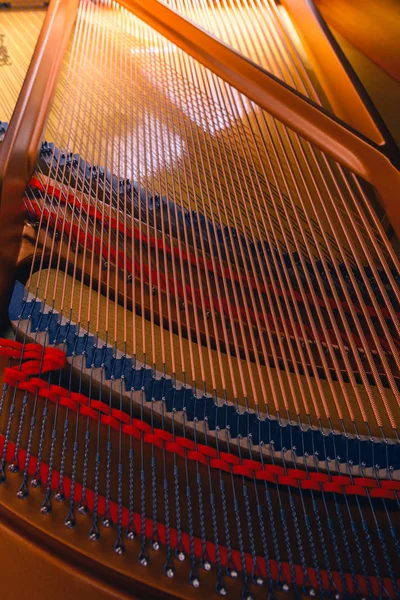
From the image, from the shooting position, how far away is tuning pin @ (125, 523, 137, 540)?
1.32 m

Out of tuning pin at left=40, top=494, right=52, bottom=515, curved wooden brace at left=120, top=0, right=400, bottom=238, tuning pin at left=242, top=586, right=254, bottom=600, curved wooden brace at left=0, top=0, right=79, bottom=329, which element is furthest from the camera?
curved wooden brace at left=0, top=0, right=79, bottom=329

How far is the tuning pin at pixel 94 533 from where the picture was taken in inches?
51.8

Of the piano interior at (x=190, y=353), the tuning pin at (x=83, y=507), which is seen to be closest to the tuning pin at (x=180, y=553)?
the piano interior at (x=190, y=353)

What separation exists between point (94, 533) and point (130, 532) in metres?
0.09

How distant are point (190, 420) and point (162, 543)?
Result: 0.36 m

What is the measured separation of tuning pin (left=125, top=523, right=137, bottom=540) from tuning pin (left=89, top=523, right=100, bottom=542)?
0.24 feet

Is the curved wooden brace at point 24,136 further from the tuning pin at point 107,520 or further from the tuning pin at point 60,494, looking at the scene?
the tuning pin at point 107,520

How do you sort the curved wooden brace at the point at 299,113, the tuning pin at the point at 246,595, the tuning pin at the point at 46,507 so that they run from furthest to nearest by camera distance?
the curved wooden brace at the point at 299,113 < the tuning pin at the point at 46,507 < the tuning pin at the point at 246,595

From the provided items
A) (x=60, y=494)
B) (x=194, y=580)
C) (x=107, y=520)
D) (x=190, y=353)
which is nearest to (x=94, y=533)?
(x=107, y=520)

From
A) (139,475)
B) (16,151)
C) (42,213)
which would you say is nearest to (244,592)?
(139,475)

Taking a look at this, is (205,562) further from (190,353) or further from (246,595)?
(190,353)

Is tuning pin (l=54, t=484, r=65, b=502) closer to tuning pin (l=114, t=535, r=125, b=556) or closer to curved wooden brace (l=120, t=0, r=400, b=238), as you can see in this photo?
tuning pin (l=114, t=535, r=125, b=556)

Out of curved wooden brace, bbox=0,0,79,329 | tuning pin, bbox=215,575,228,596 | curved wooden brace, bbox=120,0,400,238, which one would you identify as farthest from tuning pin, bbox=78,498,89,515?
curved wooden brace, bbox=120,0,400,238

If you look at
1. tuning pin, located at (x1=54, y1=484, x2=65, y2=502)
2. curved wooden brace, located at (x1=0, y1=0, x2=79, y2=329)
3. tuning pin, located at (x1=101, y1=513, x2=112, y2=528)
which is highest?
curved wooden brace, located at (x1=0, y1=0, x2=79, y2=329)
